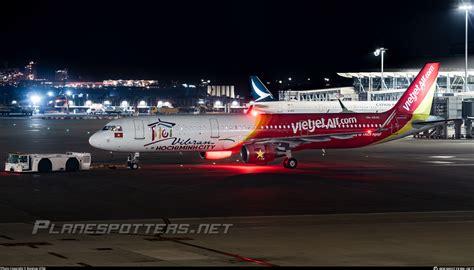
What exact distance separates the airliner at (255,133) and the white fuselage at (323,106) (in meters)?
50.8

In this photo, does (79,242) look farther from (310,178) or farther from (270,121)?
(270,121)

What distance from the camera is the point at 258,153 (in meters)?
53.5

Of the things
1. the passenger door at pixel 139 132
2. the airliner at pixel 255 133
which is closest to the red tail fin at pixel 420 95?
the airliner at pixel 255 133

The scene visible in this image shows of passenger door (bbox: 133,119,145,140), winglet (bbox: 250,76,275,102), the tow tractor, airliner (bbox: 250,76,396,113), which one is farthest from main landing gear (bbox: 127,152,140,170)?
winglet (bbox: 250,76,275,102)

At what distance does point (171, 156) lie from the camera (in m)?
65.9

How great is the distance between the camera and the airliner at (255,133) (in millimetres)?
55000

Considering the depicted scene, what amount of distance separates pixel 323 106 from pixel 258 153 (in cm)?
6551

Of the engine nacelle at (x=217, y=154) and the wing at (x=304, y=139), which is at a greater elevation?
the wing at (x=304, y=139)

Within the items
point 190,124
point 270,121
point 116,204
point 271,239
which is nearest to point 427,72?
point 270,121

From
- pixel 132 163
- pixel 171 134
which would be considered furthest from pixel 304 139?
pixel 132 163

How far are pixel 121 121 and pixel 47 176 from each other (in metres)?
7.76

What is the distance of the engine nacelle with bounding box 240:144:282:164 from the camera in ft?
176
